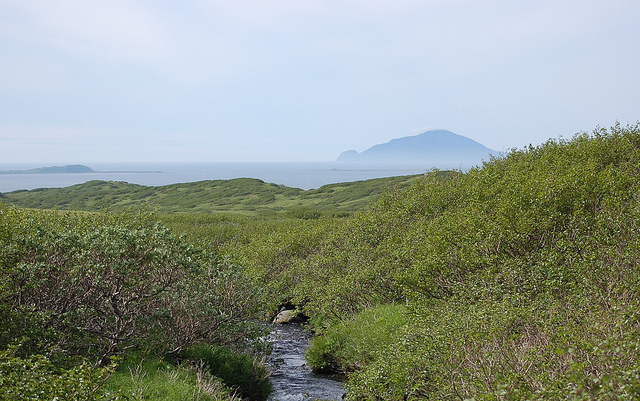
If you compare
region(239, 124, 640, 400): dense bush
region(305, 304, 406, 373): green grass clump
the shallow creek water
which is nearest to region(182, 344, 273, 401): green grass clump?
the shallow creek water

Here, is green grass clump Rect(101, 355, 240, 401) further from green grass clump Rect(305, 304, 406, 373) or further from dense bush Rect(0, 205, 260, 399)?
green grass clump Rect(305, 304, 406, 373)

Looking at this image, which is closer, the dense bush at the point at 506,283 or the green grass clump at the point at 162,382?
the dense bush at the point at 506,283

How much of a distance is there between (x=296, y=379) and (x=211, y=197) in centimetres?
15487

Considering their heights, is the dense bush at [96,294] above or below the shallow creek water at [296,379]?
above

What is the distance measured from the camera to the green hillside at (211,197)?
144m

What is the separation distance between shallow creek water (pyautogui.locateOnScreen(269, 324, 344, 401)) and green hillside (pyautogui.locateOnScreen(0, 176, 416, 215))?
328ft

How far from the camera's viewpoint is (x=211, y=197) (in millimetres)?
173125

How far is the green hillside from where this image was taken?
14388 centimetres

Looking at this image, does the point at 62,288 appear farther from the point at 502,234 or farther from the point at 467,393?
the point at 502,234

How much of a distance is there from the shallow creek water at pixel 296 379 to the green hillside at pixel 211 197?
100 m

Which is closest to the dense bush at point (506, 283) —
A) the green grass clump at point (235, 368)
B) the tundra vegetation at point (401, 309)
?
the tundra vegetation at point (401, 309)

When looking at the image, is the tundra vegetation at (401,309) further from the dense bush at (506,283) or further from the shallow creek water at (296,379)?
the shallow creek water at (296,379)

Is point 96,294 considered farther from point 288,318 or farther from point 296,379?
point 288,318

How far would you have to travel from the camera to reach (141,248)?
16.2 meters
